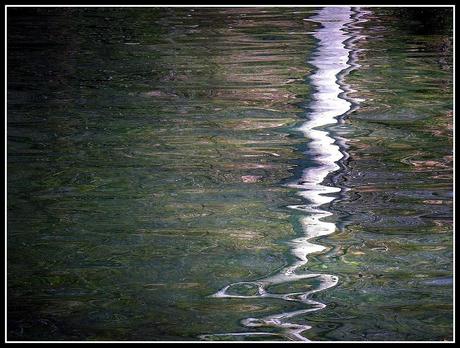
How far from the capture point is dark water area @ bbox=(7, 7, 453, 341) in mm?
2039

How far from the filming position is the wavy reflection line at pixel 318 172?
2.04m

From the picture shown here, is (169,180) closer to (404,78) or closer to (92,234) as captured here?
(92,234)

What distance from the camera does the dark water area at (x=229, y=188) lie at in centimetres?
204

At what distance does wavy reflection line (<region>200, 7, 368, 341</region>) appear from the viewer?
2.04 meters

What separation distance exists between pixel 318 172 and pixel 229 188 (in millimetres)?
378

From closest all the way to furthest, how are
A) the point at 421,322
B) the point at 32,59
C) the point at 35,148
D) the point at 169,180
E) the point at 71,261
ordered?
the point at 421,322 → the point at 71,261 → the point at 169,180 → the point at 35,148 → the point at 32,59

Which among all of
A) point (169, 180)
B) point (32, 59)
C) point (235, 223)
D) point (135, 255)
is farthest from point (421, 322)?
point (32, 59)

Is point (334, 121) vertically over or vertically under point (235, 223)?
over

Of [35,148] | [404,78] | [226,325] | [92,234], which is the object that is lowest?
[226,325]

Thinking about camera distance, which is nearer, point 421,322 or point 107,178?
point 421,322

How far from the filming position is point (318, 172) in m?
2.68

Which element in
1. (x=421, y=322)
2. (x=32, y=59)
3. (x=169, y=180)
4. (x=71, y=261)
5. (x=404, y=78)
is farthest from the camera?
(x=32, y=59)

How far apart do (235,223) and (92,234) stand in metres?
0.51

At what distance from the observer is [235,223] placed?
7.85 feet
